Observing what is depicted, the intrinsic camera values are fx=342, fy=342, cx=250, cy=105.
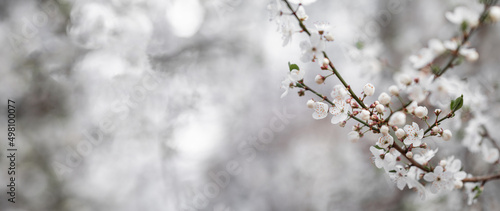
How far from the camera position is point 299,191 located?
3191 mm

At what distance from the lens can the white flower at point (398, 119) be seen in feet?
2.40

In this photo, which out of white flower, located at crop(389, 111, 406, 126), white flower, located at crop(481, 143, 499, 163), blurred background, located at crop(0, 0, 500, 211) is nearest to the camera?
white flower, located at crop(389, 111, 406, 126)

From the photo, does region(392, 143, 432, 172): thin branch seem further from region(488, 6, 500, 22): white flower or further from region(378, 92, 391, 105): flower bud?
region(488, 6, 500, 22): white flower

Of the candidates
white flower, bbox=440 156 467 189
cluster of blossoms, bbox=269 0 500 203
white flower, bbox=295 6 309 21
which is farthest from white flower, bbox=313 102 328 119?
white flower, bbox=440 156 467 189

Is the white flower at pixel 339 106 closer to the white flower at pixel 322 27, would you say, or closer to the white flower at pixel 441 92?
the white flower at pixel 322 27

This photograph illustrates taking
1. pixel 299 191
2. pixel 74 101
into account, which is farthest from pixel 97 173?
pixel 299 191

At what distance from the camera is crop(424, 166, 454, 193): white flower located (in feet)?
2.88

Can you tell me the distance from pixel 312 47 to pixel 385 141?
0.90 feet

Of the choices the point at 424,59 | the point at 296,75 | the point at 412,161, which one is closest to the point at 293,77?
the point at 296,75

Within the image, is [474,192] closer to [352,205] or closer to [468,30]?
[468,30]

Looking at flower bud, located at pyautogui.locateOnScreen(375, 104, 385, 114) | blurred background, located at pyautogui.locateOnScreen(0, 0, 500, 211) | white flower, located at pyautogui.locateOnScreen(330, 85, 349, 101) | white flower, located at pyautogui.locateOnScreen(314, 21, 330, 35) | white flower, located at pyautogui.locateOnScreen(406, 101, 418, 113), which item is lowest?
flower bud, located at pyautogui.locateOnScreen(375, 104, 385, 114)

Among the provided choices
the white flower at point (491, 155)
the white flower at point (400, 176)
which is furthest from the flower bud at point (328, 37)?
the white flower at point (491, 155)

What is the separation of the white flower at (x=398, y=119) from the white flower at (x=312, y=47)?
22 centimetres

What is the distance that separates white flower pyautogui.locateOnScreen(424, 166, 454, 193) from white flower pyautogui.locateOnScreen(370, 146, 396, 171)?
0.12 metres
